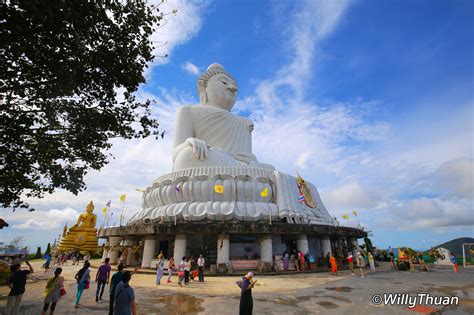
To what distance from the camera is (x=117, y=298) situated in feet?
13.8

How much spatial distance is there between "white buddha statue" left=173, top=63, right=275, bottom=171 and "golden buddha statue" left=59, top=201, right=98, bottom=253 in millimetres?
14039

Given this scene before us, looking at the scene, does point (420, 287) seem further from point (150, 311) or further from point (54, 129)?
point (54, 129)

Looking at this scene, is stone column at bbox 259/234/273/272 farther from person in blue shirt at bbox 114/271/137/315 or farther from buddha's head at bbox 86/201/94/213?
buddha's head at bbox 86/201/94/213

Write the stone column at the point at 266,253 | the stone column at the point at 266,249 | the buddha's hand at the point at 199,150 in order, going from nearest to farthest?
the stone column at the point at 266,253
the stone column at the point at 266,249
the buddha's hand at the point at 199,150

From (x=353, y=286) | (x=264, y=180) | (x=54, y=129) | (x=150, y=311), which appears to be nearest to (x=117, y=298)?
(x=150, y=311)

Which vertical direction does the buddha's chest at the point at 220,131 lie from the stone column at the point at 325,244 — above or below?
above

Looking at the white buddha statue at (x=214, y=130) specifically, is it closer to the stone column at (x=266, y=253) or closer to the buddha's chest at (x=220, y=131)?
the buddha's chest at (x=220, y=131)

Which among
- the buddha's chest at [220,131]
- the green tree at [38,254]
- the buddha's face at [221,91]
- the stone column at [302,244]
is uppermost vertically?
the buddha's face at [221,91]

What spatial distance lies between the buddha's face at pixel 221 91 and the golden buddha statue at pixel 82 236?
17.4m

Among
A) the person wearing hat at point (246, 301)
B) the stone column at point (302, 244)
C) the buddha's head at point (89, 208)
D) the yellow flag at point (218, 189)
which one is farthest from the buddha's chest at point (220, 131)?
the person wearing hat at point (246, 301)

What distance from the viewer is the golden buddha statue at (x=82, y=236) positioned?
83.5 ft

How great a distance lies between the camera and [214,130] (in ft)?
73.0

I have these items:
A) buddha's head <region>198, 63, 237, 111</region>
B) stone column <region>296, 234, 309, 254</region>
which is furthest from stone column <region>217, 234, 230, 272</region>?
buddha's head <region>198, 63, 237, 111</region>

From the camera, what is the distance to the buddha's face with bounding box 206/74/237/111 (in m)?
24.7
